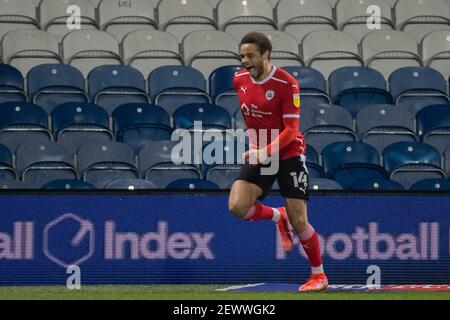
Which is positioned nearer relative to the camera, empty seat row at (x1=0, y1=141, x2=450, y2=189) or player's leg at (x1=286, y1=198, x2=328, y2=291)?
player's leg at (x1=286, y1=198, x2=328, y2=291)

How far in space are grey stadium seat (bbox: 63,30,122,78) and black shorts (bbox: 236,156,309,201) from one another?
4888 mm

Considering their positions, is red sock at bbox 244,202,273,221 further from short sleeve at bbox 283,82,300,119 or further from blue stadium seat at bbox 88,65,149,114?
blue stadium seat at bbox 88,65,149,114

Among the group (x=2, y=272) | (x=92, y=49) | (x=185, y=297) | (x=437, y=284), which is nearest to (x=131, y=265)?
(x=2, y=272)

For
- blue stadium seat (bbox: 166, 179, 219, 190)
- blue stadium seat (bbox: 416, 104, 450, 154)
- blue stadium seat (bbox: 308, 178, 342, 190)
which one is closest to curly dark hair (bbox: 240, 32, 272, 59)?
blue stadium seat (bbox: 166, 179, 219, 190)

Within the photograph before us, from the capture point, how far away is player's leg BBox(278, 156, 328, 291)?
29.2 ft

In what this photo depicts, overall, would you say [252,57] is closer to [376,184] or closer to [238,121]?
[376,184]

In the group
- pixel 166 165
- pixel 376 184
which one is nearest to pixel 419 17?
pixel 376 184

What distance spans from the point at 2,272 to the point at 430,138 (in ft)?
16.8

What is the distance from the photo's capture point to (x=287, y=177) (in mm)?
8898

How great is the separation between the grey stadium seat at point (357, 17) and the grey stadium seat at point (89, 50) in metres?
2.79

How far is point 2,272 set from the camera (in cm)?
978

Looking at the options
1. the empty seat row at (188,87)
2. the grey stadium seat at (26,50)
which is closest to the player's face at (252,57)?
the empty seat row at (188,87)

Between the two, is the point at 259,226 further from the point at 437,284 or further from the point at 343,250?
the point at 437,284

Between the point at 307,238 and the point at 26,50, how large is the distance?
17.9ft
